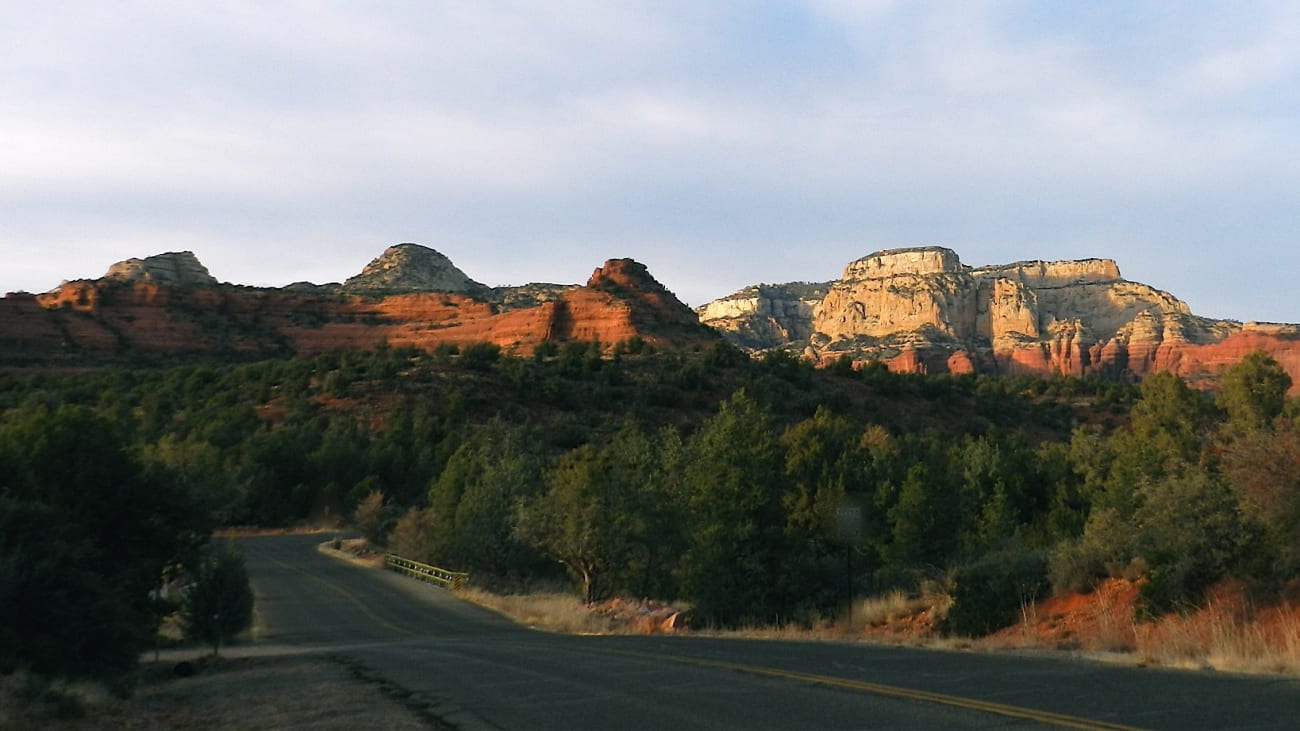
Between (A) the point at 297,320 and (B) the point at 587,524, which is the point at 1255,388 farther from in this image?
(A) the point at 297,320

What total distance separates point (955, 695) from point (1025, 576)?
13994 mm

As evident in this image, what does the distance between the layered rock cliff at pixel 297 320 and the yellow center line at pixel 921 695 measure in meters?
93.2

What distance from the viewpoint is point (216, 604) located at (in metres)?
28.3

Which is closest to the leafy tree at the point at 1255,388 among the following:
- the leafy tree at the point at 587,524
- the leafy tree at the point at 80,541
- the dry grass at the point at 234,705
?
the leafy tree at the point at 587,524

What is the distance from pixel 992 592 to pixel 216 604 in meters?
19.2

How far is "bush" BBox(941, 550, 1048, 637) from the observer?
73.2ft

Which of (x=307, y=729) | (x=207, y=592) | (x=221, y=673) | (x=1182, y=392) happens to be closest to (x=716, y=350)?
(x=1182, y=392)

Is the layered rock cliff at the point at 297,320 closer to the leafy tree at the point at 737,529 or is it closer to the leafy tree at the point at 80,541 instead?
the leafy tree at the point at 737,529

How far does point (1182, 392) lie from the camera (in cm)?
3716

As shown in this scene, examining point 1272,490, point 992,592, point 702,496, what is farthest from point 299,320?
point 1272,490

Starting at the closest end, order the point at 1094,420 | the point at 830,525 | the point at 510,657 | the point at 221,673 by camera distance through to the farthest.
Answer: the point at 510,657 < the point at 221,673 < the point at 830,525 < the point at 1094,420

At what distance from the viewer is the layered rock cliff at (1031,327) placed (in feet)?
497

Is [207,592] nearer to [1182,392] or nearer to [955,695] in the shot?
[955,695]

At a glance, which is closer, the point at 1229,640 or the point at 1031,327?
the point at 1229,640
